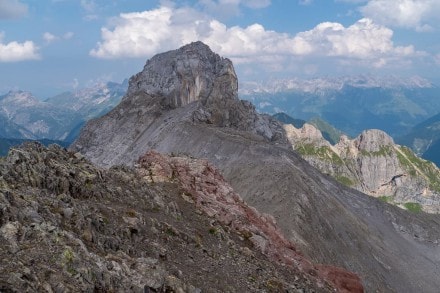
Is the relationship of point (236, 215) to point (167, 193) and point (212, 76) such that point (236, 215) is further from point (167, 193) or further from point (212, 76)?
point (212, 76)

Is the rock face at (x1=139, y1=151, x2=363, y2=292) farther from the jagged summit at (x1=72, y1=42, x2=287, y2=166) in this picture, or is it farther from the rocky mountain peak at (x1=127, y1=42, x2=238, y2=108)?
the rocky mountain peak at (x1=127, y1=42, x2=238, y2=108)

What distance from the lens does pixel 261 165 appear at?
10606 centimetres

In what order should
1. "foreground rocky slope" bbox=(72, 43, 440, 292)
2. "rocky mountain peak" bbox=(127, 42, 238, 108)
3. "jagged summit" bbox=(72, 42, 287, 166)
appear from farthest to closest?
"rocky mountain peak" bbox=(127, 42, 238, 108), "jagged summit" bbox=(72, 42, 287, 166), "foreground rocky slope" bbox=(72, 43, 440, 292)

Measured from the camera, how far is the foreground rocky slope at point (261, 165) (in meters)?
90.4

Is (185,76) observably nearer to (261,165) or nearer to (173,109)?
(173,109)

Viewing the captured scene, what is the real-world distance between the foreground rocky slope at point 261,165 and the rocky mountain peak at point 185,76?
41 centimetres

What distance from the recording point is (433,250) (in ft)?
432

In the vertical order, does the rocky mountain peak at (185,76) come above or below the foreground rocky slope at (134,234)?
above

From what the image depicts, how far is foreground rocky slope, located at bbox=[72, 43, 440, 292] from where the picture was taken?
9038 centimetres

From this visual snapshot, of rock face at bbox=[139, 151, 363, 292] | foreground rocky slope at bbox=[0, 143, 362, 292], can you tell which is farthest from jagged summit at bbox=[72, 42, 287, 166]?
foreground rocky slope at bbox=[0, 143, 362, 292]

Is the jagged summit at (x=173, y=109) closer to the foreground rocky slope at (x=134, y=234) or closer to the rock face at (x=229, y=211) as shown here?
the rock face at (x=229, y=211)

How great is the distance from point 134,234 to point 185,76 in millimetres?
150501

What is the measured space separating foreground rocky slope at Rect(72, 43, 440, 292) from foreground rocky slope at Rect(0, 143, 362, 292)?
23.5 metres

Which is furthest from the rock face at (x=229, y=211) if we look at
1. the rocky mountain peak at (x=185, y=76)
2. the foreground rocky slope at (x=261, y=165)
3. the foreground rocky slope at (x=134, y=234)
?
the rocky mountain peak at (x=185, y=76)
